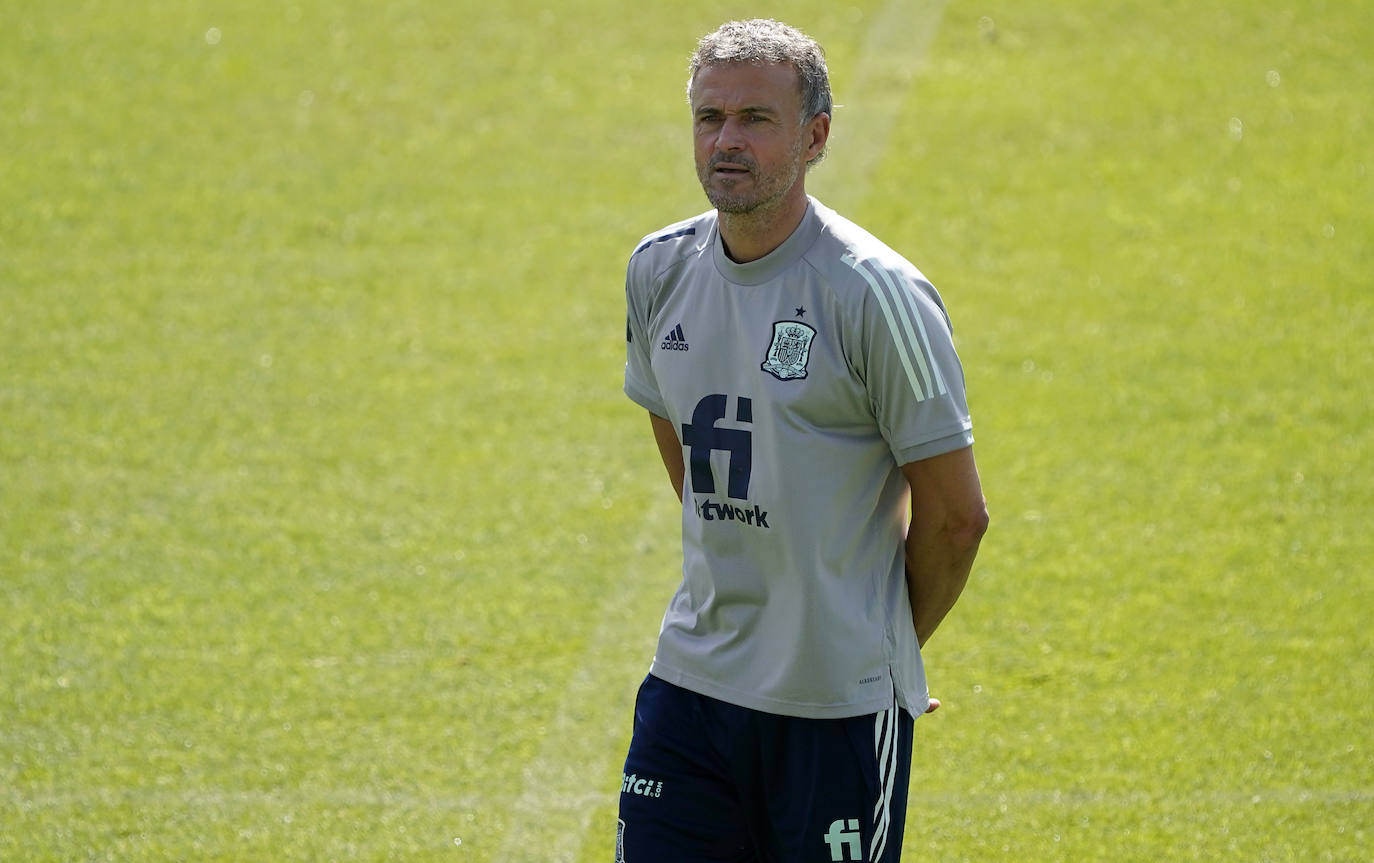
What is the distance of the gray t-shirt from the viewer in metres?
2.86

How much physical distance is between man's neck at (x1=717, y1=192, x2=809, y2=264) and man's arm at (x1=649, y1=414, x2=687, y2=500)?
0.59m

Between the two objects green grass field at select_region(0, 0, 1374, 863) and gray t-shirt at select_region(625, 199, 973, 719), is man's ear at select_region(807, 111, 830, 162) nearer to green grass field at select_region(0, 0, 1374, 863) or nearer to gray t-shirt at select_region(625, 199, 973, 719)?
gray t-shirt at select_region(625, 199, 973, 719)

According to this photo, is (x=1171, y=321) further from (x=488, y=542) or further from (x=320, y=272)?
(x=320, y=272)

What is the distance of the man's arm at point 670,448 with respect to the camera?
3.51 metres

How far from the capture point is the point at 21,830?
4.48m

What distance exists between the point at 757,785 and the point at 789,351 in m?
0.86

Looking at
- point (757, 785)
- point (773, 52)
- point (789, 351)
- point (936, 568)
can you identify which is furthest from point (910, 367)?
point (757, 785)

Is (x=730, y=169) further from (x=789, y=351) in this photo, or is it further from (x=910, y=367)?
(x=910, y=367)

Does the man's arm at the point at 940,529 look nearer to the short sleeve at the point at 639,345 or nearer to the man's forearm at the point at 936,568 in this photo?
the man's forearm at the point at 936,568

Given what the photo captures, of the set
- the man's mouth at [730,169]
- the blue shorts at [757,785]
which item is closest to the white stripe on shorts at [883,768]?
the blue shorts at [757,785]

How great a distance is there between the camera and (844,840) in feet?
9.83

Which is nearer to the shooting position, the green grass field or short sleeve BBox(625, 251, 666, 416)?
short sleeve BBox(625, 251, 666, 416)

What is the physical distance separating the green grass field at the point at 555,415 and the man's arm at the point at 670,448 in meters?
1.42

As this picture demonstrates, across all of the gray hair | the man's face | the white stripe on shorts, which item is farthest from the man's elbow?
the gray hair
